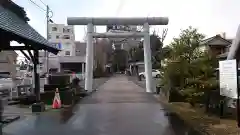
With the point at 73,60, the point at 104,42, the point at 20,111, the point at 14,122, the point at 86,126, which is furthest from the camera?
the point at 104,42

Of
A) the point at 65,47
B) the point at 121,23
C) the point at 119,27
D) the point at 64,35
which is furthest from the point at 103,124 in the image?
the point at 64,35

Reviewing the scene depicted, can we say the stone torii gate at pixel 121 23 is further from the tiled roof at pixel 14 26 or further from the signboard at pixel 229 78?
the signboard at pixel 229 78

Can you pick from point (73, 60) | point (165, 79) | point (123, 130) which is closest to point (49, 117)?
point (123, 130)

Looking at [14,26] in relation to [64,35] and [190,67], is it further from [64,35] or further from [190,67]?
[64,35]

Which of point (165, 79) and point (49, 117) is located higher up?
point (165, 79)

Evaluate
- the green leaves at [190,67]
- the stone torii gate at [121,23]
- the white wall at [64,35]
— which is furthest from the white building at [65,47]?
the green leaves at [190,67]

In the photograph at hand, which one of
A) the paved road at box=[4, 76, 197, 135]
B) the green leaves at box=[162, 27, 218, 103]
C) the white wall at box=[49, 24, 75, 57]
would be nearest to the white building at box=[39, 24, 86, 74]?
the white wall at box=[49, 24, 75, 57]

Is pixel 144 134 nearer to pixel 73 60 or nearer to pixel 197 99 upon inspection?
pixel 197 99

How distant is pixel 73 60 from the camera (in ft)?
214

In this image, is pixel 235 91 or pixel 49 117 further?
pixel 49 117

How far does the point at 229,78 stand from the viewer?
1005 cm

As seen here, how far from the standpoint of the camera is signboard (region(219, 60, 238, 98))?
9.55 meters

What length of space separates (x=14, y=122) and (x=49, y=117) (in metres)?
1.49

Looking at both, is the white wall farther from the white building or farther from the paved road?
the paved road
